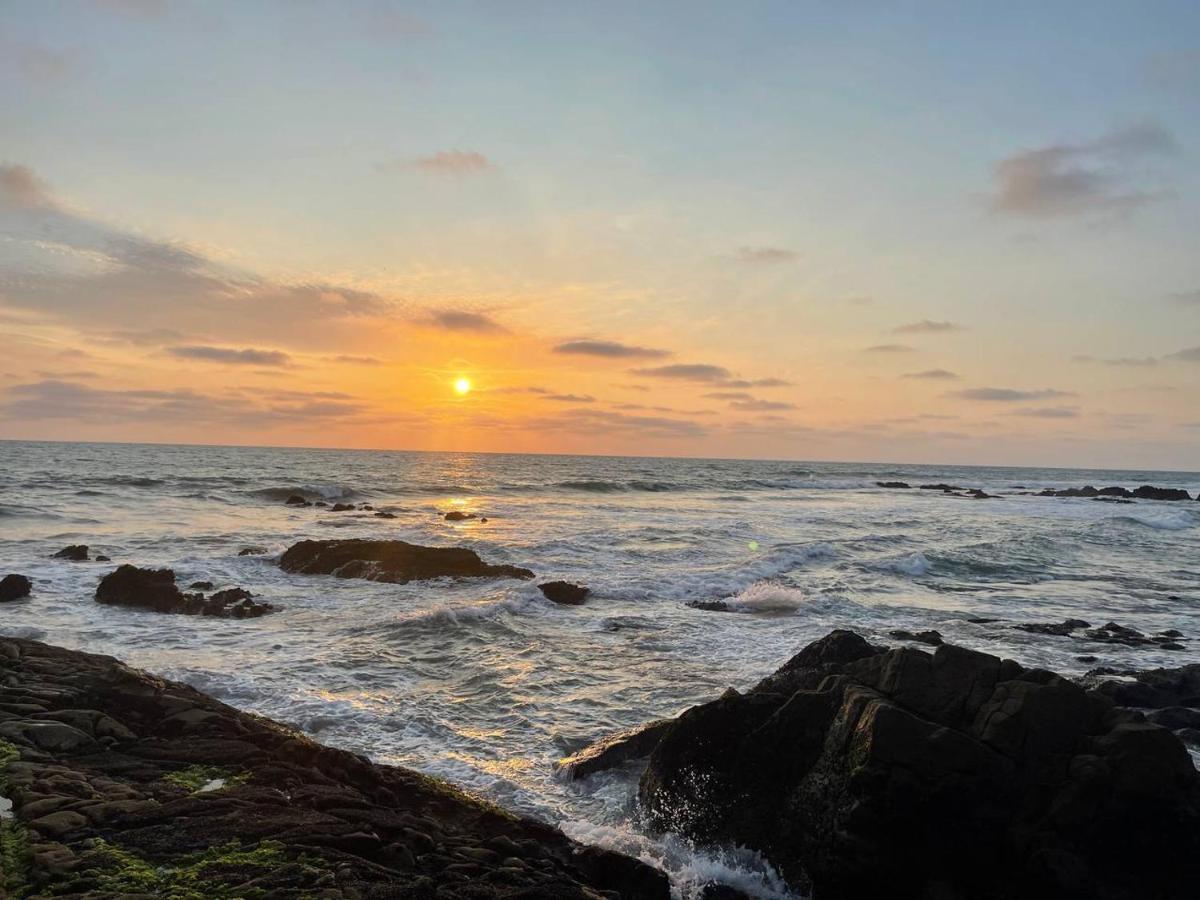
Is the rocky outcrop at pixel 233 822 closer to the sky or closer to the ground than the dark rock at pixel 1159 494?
closer to the ground

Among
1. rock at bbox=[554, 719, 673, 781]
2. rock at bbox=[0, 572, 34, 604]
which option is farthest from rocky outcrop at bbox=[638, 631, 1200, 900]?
rock at bbox=[0, 572, 34, 604]

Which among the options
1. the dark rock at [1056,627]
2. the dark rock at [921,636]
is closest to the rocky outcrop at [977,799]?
the dark rock at [921,636]

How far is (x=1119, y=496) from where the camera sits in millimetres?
80500

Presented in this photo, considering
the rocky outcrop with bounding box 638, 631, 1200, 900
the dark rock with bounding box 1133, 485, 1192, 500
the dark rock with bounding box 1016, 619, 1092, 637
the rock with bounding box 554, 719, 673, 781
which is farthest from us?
the dark rock with bounding box 1133, 485, 1192, 500

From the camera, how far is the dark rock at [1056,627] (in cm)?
1875

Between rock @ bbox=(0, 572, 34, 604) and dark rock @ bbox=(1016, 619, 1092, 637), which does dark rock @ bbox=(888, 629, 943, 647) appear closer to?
dark rock @ bbox=(1016, 619, 1092, 637)

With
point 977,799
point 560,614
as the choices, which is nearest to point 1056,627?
point 560,614

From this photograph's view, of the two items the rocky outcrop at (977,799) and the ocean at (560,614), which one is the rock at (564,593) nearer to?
the ocean at (560,614)

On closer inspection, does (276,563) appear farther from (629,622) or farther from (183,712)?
(183,712)

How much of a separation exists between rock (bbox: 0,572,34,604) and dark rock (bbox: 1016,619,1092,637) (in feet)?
85.0

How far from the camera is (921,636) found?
17.5 metres

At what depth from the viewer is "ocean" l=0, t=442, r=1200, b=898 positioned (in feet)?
36.5

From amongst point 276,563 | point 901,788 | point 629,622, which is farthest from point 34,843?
point 276,563

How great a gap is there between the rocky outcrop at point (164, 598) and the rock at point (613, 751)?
12.0m
